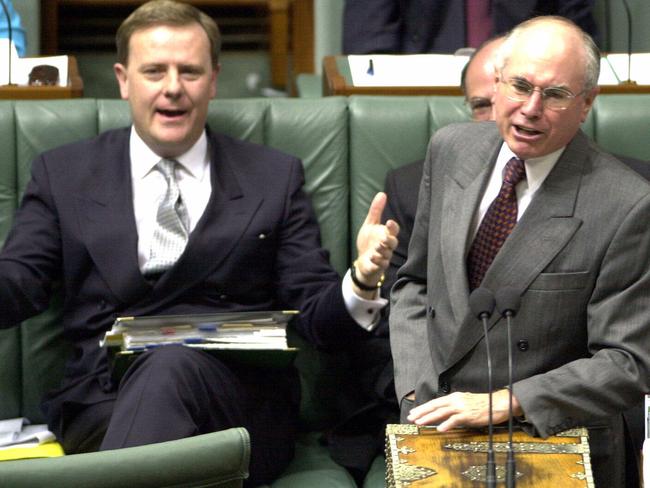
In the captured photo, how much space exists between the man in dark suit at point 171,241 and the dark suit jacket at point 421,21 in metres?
1.11

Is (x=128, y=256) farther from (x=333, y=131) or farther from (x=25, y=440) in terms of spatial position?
(x=333, y=131)

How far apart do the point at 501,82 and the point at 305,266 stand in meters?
0.80

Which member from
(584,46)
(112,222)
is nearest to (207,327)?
(112,222)

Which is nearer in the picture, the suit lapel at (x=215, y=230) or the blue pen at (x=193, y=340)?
the blue pen at (x=193, y=340)

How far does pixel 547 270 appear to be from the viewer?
249 centimetres

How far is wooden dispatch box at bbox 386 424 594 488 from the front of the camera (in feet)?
7.09

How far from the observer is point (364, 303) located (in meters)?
2.96

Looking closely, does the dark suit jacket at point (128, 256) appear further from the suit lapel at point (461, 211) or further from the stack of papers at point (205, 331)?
the suit lapel at point (461, 211)

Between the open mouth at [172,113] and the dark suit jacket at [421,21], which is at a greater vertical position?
the dark suit jacket at [421,21]

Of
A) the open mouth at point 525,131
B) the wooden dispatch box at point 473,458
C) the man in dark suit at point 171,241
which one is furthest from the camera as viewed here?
the man in dark suit at point 171,241

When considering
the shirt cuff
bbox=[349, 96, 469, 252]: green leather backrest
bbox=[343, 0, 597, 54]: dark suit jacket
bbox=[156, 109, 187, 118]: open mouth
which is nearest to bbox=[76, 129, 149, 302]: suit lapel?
bbox=[156, 109, 187, 118]: open mouth

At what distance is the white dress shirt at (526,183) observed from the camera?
2.57 metres

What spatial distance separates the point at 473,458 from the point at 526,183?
24.4 inches

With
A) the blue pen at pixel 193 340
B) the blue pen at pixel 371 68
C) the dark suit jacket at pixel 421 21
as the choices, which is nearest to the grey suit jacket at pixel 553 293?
the blue pen at pixel 193 340
